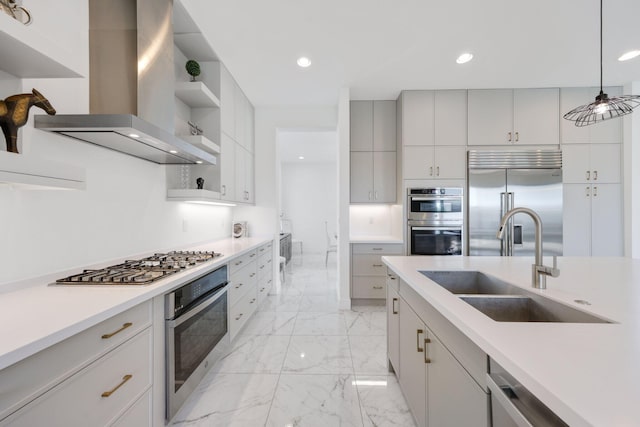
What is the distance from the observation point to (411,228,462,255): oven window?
3.30 metres

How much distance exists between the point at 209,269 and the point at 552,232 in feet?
13.3

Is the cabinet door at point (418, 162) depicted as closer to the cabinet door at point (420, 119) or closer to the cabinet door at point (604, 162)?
the cabinet door at point (420, 119)

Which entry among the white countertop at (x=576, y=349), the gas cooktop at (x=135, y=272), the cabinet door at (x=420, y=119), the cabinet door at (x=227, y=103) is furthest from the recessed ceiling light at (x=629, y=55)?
the gas cooktop at (x=135, y=272)

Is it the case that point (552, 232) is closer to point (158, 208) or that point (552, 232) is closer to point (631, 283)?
point (631, 283)

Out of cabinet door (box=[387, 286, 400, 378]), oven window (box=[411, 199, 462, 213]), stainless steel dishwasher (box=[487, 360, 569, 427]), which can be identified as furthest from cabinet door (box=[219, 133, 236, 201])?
stainless steel dishwasher (box=[487, 360, 569, 427])

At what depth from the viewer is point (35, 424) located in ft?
2.43

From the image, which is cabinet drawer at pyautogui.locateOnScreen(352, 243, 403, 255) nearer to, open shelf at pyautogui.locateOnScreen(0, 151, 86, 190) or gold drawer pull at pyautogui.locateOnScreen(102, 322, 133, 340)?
gold drawer pull at pyautogui.locateOnScreen(102, 322, 133, 340)

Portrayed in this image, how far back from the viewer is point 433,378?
1.15 m

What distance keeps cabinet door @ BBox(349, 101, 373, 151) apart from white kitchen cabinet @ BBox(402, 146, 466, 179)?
0.58m

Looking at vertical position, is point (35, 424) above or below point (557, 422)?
below

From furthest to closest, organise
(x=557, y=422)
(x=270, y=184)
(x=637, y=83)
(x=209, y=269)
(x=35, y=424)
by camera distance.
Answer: (x=270, y=184) → (x=637, y=83) → (x=209, y=269) → (x=35, y=424) → (x=557, y=422)

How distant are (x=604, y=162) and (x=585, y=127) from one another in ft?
1.72

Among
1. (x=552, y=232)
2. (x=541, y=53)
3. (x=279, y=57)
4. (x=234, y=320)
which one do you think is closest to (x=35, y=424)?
(x=234, y=320)

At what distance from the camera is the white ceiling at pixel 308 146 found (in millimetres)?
5345
